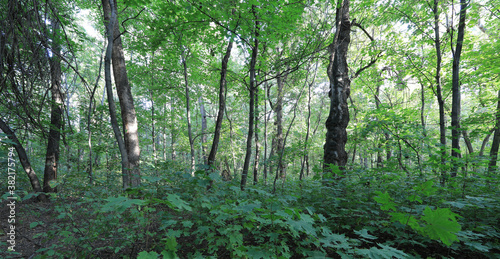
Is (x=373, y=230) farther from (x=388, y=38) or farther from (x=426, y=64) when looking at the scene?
(x=426, y=64)

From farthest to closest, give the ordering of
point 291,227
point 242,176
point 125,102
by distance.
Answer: point 242,176
point 125,102
point 291,227

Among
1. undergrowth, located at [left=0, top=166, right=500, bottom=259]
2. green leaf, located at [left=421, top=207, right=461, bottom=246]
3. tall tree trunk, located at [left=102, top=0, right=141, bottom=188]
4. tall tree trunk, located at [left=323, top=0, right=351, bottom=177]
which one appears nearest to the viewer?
green leaf, located at [left=421, top=207, right=461, bottom=246]

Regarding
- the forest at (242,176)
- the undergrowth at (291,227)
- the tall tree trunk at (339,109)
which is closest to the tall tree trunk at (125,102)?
the forest at (242,176)

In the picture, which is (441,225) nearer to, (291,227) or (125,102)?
(291,227)

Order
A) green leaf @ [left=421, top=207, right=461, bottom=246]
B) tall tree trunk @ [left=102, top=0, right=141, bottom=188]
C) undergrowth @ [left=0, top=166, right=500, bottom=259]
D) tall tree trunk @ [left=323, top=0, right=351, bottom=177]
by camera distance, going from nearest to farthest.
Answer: green leaf @ [left=421, top=207, right=461, bottom=246] → undergrowth @ [left=0, top=166, right=500, bottom=259] → tall tree trunk @ [left=102, top=0, right=141, bottom=188] → tall tree trunk @ [left=323, top=0, right=351, bottom=177]

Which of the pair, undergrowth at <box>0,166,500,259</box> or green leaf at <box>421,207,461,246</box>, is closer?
A: green leaf at <box>421,207,461,246</box>

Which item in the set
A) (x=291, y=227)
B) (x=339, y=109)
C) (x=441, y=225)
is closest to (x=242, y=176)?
(x=291, y=227)

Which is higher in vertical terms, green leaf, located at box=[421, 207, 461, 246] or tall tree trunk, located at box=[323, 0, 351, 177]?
tall tree trunk, located at box=[323, 0, 351, 177]

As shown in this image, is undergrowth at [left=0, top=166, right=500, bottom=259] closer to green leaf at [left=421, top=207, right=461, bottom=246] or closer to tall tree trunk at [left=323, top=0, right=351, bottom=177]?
green leaf at [left=421, top=207, right=461, bottom=246]

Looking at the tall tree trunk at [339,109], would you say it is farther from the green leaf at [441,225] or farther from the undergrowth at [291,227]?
the green leaf at [441,225]

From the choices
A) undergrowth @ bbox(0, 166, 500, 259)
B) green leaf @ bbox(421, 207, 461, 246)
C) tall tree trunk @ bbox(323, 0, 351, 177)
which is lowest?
undergrowth @ bbox(0, 166, 500, 259)

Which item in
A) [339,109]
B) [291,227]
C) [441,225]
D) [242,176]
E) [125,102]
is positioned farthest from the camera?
[339,109]

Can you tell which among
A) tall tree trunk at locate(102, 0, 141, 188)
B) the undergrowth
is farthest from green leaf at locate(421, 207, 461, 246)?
tall tree trunk at locate(102, 0, 141, 188)

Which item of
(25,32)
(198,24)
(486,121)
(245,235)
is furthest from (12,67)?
(486,121)
